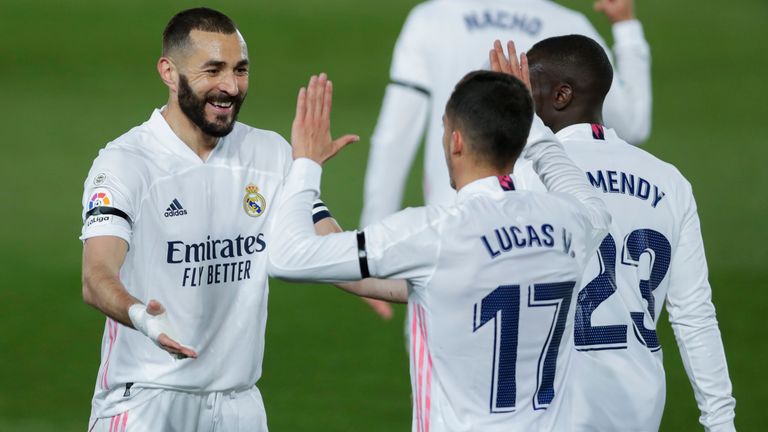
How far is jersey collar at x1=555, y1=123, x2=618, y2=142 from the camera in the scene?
193 inches

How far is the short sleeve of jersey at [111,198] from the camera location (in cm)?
475

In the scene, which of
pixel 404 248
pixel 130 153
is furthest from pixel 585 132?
pixel 130 153

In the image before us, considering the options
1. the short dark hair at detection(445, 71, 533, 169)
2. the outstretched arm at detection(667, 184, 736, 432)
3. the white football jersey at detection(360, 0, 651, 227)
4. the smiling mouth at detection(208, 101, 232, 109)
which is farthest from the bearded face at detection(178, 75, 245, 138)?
the white football jersey at detection(360, 0, 651, 227)

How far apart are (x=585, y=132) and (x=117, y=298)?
184 centimetres

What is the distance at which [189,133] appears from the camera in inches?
203

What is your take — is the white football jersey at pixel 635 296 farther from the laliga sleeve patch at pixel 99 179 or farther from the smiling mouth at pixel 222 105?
the laliga sleeve patch at pixel 99 179

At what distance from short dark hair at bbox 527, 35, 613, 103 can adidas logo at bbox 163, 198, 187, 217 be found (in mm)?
1458

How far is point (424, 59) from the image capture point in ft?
23.2

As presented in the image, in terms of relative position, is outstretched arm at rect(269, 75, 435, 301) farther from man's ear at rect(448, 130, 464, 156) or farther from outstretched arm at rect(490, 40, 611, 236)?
outstretched arm at rect(490, 40, 611, 236)

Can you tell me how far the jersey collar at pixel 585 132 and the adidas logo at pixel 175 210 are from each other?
1.49m

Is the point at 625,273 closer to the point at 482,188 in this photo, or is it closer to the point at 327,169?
the point at 482,188

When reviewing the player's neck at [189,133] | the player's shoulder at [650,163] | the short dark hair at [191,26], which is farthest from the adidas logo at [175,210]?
the player's shoulder at [650,163]

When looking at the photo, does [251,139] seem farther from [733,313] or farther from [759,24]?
[759,24]

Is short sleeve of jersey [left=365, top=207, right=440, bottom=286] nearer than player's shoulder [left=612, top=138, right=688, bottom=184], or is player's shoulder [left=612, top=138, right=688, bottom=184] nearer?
short sleeve of jersey [left=365, top=207, right=440, bottom=286]
